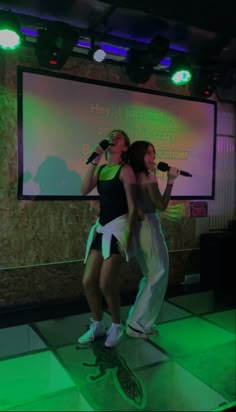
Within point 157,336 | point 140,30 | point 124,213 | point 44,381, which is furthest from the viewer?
point 140,30

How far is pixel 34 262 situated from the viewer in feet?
8.85

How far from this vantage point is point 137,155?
1874 millimetres

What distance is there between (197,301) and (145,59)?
1.72m

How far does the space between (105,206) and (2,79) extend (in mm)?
1266

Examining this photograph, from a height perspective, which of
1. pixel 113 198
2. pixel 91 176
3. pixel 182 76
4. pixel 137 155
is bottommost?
pixel 113 198

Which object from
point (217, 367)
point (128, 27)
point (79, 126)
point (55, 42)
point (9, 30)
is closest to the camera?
point (217, 367)

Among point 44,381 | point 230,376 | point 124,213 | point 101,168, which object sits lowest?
point 44,381

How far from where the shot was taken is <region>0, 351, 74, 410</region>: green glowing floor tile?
150 centimetres

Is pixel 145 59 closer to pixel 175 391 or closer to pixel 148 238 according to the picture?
pixel 148 238

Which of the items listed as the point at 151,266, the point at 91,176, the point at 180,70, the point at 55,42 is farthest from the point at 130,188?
the point at 180,70

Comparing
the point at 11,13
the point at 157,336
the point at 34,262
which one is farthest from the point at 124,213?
the point at 11,13

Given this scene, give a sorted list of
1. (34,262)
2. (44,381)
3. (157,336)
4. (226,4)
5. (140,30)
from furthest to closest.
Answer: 1. (34,262)
2. (140,30)
3. (157,336)
4. (44,381)
5. (226,4)

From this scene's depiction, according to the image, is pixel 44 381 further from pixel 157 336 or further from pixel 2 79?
pixel 2 79

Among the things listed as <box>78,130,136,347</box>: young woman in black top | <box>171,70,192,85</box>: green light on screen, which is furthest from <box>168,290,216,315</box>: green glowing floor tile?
<box>171,70,192,85</box>: green light on screen
